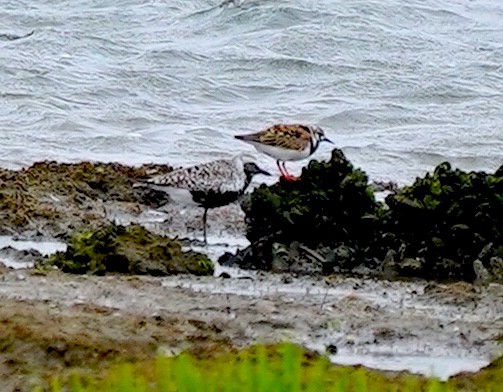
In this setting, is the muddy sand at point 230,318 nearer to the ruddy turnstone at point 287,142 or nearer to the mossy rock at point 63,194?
the mossy rock at point 63,194

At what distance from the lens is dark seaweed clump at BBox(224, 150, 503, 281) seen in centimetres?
873

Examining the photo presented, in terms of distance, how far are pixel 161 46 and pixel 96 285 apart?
16.2 meters

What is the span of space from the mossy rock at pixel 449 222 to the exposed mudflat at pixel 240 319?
728mm

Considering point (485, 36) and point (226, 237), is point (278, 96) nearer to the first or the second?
point (485, 36)

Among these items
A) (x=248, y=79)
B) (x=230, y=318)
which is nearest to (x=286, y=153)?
(x=230, y=318)

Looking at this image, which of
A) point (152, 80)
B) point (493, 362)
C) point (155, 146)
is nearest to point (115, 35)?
point (152, 80)

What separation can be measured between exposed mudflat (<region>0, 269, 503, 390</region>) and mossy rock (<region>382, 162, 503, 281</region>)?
0.73m

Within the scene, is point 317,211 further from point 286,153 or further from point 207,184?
point 286,153

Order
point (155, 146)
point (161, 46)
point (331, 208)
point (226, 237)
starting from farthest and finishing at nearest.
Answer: point (161, 46) → point (155, 146) → point (226, 237) → point (331, 208)

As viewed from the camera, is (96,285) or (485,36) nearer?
(96,285)

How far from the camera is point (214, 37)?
79.6 ft

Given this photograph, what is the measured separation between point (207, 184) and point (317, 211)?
1.03 metres

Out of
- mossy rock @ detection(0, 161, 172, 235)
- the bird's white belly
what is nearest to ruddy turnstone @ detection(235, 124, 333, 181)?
the bird's white belly

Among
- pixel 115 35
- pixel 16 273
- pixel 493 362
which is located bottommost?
pixel 115 35
